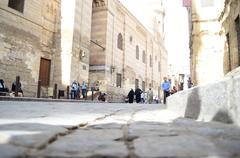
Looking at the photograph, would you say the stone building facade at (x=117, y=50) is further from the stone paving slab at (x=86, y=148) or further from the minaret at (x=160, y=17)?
the stone paving slab at (x=86, y=148)

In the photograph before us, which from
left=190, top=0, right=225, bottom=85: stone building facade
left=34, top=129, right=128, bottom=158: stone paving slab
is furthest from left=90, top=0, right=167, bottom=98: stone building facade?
left=34, top=129, right=128, bottom=158: stone paving slab

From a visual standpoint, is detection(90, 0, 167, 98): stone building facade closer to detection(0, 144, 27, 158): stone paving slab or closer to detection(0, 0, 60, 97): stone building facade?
detection(0, 0, 60, 97): stone building facade

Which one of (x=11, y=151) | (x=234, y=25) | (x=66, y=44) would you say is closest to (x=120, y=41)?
(x=66, y=44)

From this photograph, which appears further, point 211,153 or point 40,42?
point 40,42

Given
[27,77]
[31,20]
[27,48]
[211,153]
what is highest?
[31,20]

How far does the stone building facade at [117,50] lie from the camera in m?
22.5

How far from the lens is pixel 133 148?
1520mm

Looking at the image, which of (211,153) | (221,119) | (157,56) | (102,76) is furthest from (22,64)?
(157,56)

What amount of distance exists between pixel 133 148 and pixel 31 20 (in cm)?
1570

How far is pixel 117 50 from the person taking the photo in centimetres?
2519

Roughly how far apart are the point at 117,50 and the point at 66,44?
767 cm

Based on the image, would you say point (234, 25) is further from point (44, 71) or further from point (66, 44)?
point (44, 71)

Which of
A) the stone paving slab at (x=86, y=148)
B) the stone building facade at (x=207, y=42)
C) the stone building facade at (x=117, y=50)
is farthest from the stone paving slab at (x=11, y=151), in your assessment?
the stone building facade at (x=117, y=50)

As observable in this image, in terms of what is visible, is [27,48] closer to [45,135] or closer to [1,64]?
[1,64]
